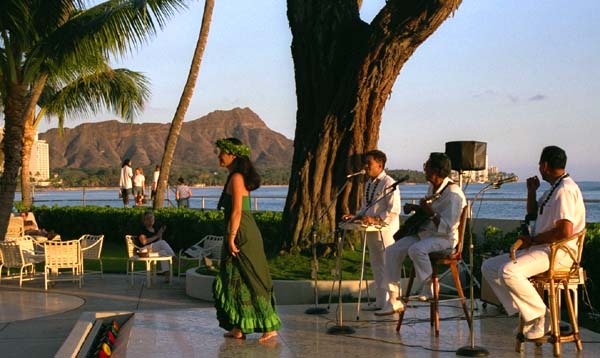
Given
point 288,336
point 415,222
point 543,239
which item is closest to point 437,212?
point 415,222

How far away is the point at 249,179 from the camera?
7348mm

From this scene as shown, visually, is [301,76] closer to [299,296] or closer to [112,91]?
[299,296]

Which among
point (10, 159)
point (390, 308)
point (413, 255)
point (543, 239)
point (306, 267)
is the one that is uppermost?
point (10, 159)

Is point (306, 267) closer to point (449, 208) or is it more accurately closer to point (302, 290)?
Answer: point (302, 290)

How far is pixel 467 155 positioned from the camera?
33.6ft

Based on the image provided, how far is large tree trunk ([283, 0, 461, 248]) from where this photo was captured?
11945 mm

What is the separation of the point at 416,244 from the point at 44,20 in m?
10.4

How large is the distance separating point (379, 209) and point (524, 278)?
2.32 m

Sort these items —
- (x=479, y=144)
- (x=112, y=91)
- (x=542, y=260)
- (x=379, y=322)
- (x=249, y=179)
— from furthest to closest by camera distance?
(x=112, y=91) < (x=479, y=144) < (x=379, y=322) < (x=249, y=179) < (x=542, y=260)

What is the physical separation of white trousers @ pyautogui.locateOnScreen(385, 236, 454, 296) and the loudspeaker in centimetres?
249

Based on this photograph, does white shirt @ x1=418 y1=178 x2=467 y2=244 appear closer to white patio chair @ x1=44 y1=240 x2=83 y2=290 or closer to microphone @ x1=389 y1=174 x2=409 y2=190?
microphone @ x1=389 y1=174 x2=409 y2=190

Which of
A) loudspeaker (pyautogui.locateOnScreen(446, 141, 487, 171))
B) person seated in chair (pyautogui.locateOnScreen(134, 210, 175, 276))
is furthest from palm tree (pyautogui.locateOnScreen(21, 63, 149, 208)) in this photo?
loudspeaker (pyautogui.locateOnScreen(446, 141, 487, 171))

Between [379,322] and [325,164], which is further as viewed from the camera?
[325,164]

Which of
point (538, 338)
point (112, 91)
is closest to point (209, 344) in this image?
point (538, 338)
